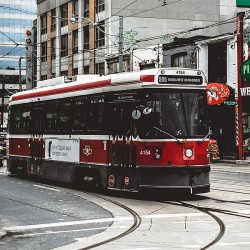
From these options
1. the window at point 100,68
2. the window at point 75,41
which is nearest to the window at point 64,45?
the window at point 75,41

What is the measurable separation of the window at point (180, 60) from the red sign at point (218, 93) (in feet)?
17.0

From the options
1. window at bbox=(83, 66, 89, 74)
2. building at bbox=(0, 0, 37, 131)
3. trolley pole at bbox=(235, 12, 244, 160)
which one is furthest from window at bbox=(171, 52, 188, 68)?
building at bbox=(0, 0, 37, 131)

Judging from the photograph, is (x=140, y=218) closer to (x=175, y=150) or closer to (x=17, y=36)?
(x=175, y=150)

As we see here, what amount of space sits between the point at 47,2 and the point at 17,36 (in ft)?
149

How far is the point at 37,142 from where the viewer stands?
2088cm

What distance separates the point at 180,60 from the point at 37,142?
21.5 metres

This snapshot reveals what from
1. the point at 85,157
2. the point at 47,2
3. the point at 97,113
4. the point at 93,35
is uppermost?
the point at 47,2

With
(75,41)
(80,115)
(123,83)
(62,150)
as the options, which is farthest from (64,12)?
(123,83)

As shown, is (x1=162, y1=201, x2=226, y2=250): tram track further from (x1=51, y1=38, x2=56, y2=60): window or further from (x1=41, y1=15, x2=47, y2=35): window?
(x1=41, y1=15, x2=47, y2=35): window

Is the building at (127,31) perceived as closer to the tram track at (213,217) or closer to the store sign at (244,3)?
the tram track at (213,217)

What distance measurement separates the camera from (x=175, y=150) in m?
15.1

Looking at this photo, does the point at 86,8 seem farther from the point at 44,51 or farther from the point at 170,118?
the point at 170,118

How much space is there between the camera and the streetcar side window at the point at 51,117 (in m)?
19.5

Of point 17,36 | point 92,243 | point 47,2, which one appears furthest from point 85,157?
point 17,36
